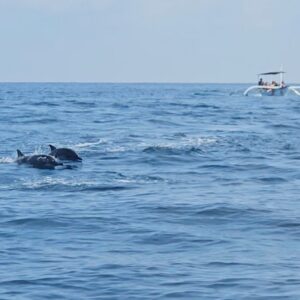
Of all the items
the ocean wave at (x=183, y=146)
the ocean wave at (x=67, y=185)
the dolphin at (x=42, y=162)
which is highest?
the dolphin at (x=42, y=162)

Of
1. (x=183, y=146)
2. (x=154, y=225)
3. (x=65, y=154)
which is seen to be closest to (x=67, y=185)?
(x=154, y=225)

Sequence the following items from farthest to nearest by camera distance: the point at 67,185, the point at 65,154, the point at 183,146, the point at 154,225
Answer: the point at 183,146, the point at 65,154, the point at 67,185, the point at 154,225

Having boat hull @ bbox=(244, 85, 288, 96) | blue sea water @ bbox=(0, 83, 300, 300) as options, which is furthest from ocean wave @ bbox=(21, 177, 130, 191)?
boat hull @ bbox=(244, 85, 288, 96)

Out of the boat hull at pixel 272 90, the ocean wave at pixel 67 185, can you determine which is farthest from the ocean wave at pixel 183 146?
the boat hull at pixel 272 90

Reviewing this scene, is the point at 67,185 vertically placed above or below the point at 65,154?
below

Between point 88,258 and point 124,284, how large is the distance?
1599mm

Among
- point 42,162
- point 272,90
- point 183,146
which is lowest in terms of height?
point 183,146

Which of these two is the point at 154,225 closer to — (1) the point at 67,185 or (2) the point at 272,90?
(1) the point at 67,185

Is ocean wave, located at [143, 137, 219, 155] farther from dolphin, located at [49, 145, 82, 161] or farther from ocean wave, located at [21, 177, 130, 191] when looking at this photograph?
ocean wave, located at [21, 177, 130, 191]

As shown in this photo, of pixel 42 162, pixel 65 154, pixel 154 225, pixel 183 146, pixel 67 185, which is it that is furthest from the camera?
pixel 183 146

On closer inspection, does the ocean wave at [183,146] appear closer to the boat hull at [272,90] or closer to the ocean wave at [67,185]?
the ocean wave at [67,185]

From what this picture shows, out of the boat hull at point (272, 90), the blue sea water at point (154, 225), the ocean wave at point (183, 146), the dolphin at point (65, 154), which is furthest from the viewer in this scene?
the boat hull at point (272, 90)

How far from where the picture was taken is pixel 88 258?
48.6 ft

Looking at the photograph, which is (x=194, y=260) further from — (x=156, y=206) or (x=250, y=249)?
(x=156, y=206)
